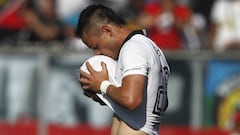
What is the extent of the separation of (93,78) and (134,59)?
1.23ft

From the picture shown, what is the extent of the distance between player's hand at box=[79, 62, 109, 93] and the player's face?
144mm

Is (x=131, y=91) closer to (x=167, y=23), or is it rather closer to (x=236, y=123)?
(x=236, y=123)

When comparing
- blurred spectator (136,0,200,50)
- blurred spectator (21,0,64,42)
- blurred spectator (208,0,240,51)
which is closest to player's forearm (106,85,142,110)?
blurred spectator (136,0,200,50)

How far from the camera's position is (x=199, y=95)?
1171 centimetres

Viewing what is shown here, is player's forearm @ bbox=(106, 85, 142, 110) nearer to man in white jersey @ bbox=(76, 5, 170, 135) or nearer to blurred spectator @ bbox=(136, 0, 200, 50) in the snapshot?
man in white jersey @ bbox=(76, 5, 170, 135)

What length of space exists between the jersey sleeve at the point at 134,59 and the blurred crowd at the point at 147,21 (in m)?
5.50

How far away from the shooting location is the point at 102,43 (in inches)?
264

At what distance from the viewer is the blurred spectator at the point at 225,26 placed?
1229cm

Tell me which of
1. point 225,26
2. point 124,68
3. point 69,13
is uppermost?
point 69,13

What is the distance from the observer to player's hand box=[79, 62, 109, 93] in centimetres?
657

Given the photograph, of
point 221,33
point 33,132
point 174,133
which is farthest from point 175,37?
point 33,132

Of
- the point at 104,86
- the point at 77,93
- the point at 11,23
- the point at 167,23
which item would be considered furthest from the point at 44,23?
the point at 104,86

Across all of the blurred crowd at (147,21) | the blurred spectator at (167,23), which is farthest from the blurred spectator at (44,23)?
the blurred spectator at (167,23)

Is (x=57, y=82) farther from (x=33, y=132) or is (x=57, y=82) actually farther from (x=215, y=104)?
(x=215, y=104)
